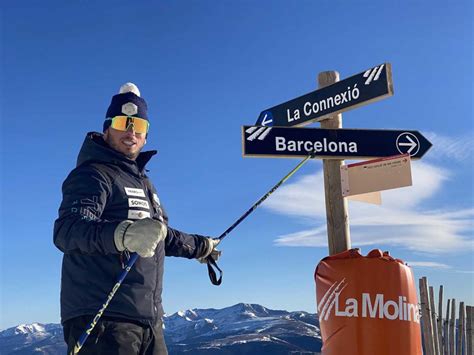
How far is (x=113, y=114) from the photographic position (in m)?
3.62

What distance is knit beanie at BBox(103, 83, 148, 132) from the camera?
3.61m

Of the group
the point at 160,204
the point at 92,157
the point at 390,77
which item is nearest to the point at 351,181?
the point at 390,77

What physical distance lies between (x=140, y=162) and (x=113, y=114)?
402 mm

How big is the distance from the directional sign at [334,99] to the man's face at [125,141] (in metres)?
2.78

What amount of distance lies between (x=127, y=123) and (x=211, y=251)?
46.8 inches

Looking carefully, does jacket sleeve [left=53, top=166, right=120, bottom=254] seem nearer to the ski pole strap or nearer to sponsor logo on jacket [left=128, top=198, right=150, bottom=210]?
sponsor logo on jacket [left=128, top=198, right=150, bottom=210]

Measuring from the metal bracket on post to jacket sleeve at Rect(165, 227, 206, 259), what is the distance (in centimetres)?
213

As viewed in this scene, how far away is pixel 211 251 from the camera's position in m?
3.94

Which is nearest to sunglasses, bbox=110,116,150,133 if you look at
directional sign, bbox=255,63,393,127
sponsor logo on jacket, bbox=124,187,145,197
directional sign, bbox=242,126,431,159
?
sponsor logo on jacket, bbox=124,187,145,197

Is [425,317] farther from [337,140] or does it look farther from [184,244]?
[184,244]

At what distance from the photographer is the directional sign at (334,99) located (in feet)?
17.8

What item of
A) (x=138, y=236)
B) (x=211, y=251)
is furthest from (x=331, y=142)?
(x=138, y=236)

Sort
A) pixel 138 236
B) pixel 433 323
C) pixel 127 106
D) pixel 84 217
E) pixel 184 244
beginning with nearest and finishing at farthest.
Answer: pixel 138 236, pixel 84 217, pixel 127 106, pixel 184 244, pixel 433 323

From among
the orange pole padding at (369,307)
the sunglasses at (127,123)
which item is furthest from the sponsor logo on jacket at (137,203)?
the orange pole padding at (369,307)
